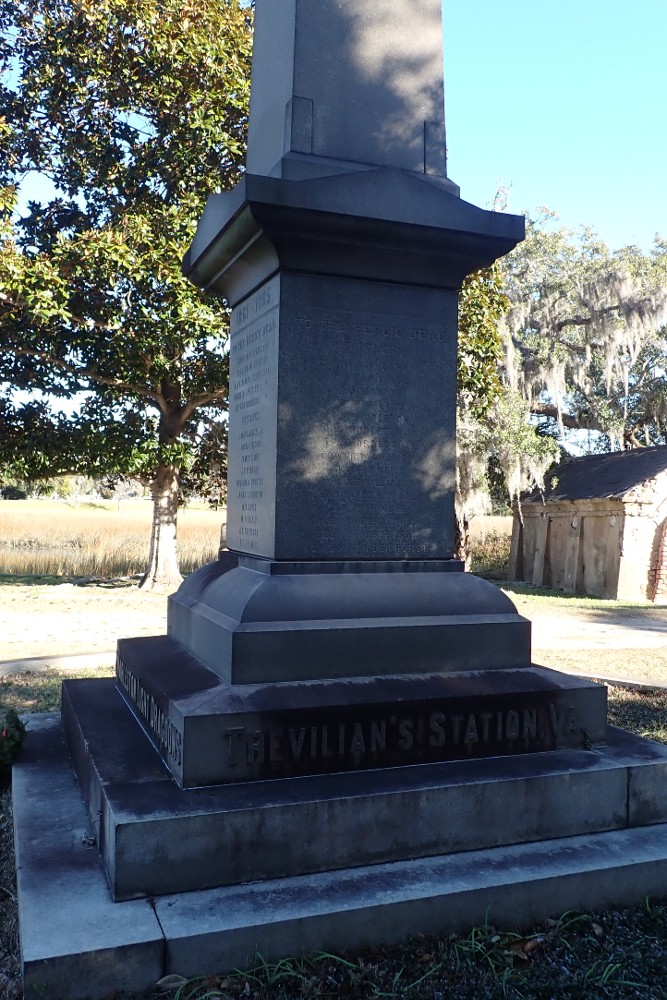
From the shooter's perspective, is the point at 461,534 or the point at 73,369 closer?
the point at 73,369

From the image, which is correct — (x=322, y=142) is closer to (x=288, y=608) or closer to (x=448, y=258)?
(x=448, y=258)

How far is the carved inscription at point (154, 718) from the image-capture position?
3684 mm

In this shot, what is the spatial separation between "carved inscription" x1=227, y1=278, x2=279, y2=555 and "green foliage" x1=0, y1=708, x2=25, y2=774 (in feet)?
4.87

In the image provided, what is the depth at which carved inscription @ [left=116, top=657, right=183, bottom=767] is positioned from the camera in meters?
3.68

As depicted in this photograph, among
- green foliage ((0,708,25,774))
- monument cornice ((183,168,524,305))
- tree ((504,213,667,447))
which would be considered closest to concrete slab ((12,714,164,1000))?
green foliage ((0,708,25,774))

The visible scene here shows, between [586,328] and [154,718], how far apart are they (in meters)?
25.1

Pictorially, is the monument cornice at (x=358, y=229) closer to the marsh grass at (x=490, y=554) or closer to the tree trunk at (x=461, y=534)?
the tree trunk at (x=461, y=534)

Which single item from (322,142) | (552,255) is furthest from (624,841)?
(552,255)

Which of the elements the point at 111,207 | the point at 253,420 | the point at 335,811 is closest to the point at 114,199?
the point at 111,207

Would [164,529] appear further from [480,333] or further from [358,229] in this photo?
[358,229]

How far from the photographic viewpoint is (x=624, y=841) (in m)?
3.79

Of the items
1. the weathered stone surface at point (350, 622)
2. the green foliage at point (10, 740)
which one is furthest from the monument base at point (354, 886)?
the weathered stone surface at point (350, 622)

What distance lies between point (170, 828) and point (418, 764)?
1.18m

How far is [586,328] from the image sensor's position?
26953 mm
